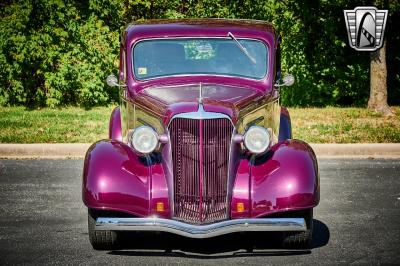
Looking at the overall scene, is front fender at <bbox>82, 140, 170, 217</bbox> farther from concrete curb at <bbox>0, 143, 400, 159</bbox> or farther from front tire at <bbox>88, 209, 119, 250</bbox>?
concrete curb at <bbox>0, 143, 400, 159</bbox>

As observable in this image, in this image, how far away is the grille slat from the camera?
6.39 meters

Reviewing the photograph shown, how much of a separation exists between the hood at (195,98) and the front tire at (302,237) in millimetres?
1011

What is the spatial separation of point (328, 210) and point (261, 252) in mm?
1931

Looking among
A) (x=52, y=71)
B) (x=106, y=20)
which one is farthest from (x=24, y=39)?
(x=106, y=20)

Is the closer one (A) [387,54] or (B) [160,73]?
(B) [160,73]

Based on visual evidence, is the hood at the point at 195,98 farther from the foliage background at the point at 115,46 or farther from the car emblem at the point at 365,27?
the car emblem at the point at 365,27

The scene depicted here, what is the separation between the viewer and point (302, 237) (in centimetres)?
660

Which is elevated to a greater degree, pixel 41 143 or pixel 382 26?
pixel 382 26

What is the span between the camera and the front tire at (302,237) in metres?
6.59

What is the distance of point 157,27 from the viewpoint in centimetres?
803

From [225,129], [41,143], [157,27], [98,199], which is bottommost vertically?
[41,143]

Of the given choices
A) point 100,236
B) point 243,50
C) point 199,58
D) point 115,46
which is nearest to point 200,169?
point 100,236

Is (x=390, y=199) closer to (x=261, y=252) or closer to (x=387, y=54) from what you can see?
(x=261, y=252)

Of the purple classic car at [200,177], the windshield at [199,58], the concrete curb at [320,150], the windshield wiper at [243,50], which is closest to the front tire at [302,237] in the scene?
the purple classic car at [200,177]
